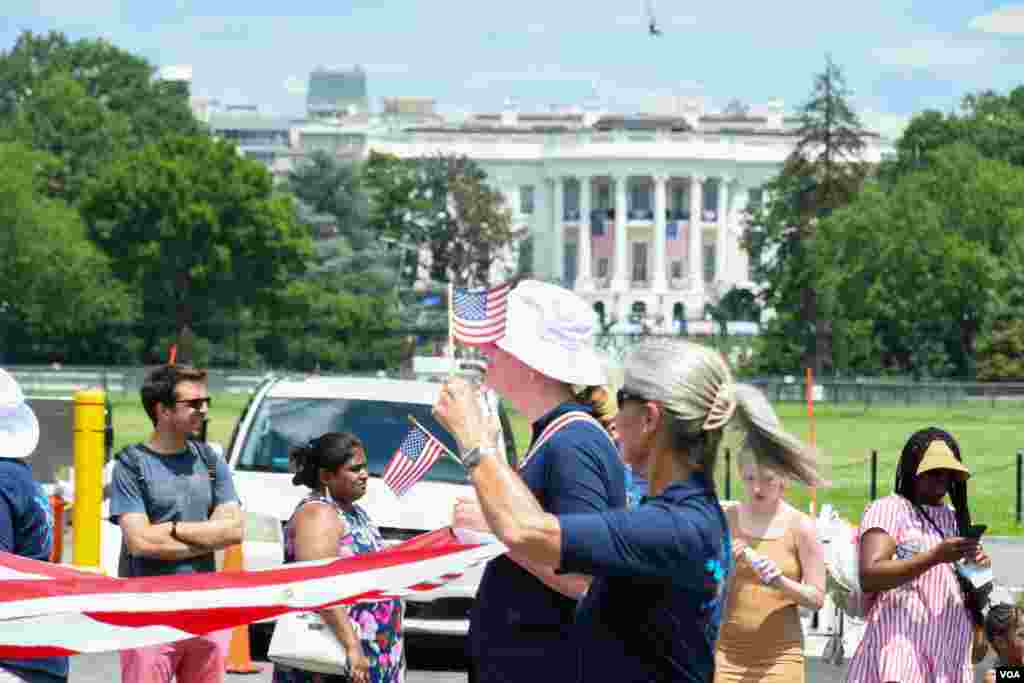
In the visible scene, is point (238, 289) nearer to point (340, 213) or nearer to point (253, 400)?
point (340, 213)

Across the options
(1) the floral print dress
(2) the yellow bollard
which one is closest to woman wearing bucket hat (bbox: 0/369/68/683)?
(1) the floral print dress

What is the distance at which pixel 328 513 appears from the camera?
7980 millimetres

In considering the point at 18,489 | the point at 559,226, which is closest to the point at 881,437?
the point at 18,489

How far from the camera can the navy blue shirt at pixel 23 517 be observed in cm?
675

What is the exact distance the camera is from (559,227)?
7589 inches

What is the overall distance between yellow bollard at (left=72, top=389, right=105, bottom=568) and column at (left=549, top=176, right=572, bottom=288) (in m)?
178

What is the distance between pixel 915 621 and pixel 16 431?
2.95 meters

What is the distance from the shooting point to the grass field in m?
32.3

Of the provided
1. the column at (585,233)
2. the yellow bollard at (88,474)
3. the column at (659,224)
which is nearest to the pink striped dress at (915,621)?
the yellow bollard at (88,474)

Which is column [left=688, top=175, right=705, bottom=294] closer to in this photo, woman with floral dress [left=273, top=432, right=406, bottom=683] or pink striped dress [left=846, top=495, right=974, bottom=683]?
woman with floral dress [left=273, top=432, right=406, bottom=683]

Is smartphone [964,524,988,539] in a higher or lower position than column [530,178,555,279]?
higher

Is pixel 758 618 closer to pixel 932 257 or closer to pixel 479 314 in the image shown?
pixel 479 314

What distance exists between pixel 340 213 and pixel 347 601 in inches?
4845

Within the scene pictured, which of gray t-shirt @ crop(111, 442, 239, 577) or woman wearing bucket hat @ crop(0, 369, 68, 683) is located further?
gray t-shirt @ crop(111, 442, 239, 577)
